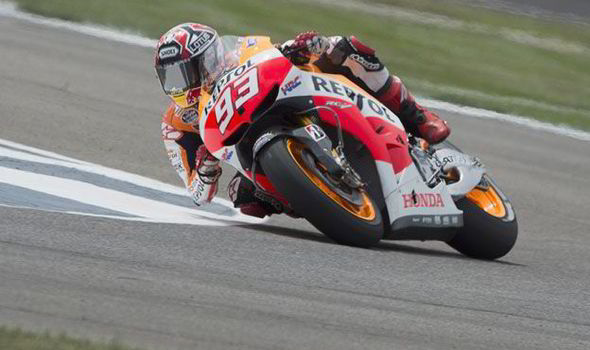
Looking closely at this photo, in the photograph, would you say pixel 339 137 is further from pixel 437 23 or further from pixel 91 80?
pixel 437 23

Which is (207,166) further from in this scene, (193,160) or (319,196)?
(319,196)

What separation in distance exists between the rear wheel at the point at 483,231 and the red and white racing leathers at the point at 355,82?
494 mm

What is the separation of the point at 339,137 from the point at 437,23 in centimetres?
831

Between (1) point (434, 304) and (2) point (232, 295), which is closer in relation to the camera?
(2) point (232, 295)

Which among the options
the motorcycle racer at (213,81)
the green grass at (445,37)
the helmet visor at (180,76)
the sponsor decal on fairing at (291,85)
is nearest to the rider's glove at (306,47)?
the motorcycle racer at (213,81)

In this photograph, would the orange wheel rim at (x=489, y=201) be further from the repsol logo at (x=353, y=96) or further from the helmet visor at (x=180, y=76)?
the helmet visor at (x=180, y=76)

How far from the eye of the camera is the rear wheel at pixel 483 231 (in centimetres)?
685

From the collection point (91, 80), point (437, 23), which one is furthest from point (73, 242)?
point (437, 23)

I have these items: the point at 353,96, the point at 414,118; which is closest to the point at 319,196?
the point at 353,96

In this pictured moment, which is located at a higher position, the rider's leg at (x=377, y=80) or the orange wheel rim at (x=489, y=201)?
the rider's leg at (x=377, y=80)

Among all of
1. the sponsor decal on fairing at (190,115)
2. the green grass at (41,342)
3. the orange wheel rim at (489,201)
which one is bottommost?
the orange wheel rim at (489,201)

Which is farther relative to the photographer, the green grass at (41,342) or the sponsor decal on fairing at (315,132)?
the sponsor decal on fairing at (315,132)

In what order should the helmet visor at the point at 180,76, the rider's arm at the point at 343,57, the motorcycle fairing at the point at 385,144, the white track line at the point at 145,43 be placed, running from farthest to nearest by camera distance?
the white track line at the point at 145,43 < the rider's arm at the point at 343,57 < the helmet visor at the point at 180,76 < the motorcycle fairing at the point at 385,144

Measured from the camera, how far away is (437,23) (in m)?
14.4
